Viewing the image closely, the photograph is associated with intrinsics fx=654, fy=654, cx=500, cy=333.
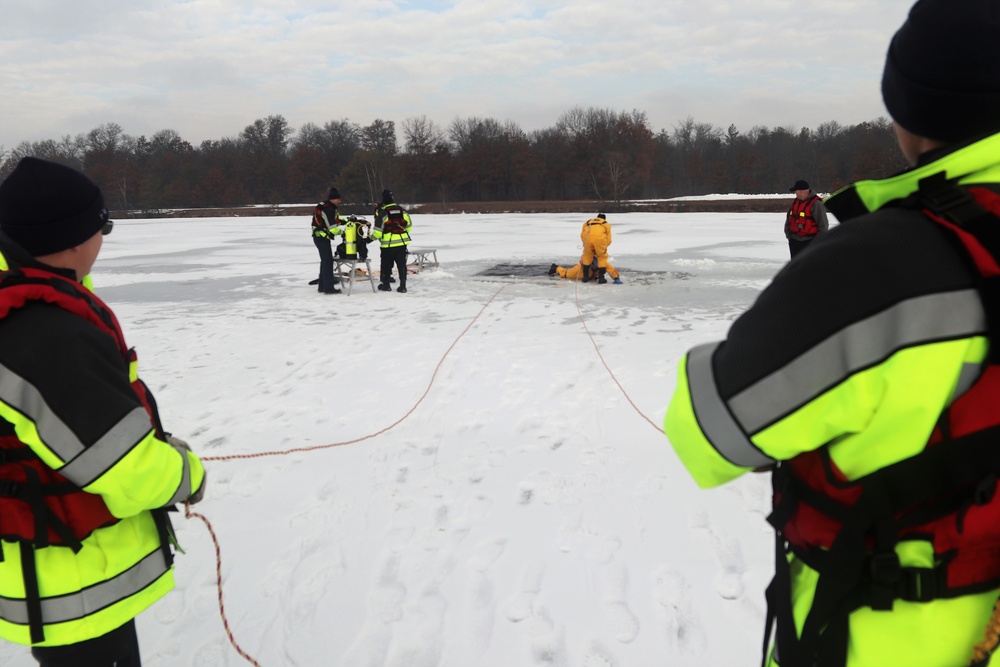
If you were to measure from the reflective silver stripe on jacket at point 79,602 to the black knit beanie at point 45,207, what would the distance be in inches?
35.7

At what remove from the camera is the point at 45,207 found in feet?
5.76

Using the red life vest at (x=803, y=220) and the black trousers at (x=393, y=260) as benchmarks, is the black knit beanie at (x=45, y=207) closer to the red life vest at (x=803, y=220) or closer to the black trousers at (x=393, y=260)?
the black trousers at (x=393, y=260)

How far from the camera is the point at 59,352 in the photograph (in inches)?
60.3

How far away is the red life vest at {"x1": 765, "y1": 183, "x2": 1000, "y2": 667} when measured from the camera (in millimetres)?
1014

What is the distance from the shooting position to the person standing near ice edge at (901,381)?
1008mm

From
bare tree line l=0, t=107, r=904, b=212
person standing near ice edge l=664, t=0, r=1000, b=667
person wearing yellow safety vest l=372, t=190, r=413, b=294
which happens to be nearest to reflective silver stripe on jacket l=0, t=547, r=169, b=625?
person standing near ice edge l=664, t=0, r=1000, b=667

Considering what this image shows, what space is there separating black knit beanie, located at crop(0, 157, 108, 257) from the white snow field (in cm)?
190

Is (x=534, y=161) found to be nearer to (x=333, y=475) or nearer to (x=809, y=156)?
(x=809, y=156)

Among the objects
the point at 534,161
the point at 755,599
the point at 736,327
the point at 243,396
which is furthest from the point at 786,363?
the point at 534,161

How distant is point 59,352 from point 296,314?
8.55 m

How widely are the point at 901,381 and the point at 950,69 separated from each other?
1.70 ft

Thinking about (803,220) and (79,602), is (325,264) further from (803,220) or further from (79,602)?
(79,602)

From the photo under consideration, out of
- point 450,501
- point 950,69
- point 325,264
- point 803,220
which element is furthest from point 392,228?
point 950,69

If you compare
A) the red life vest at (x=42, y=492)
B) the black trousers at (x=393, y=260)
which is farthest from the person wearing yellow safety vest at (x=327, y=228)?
the red life vest at (x=42, y=492)
